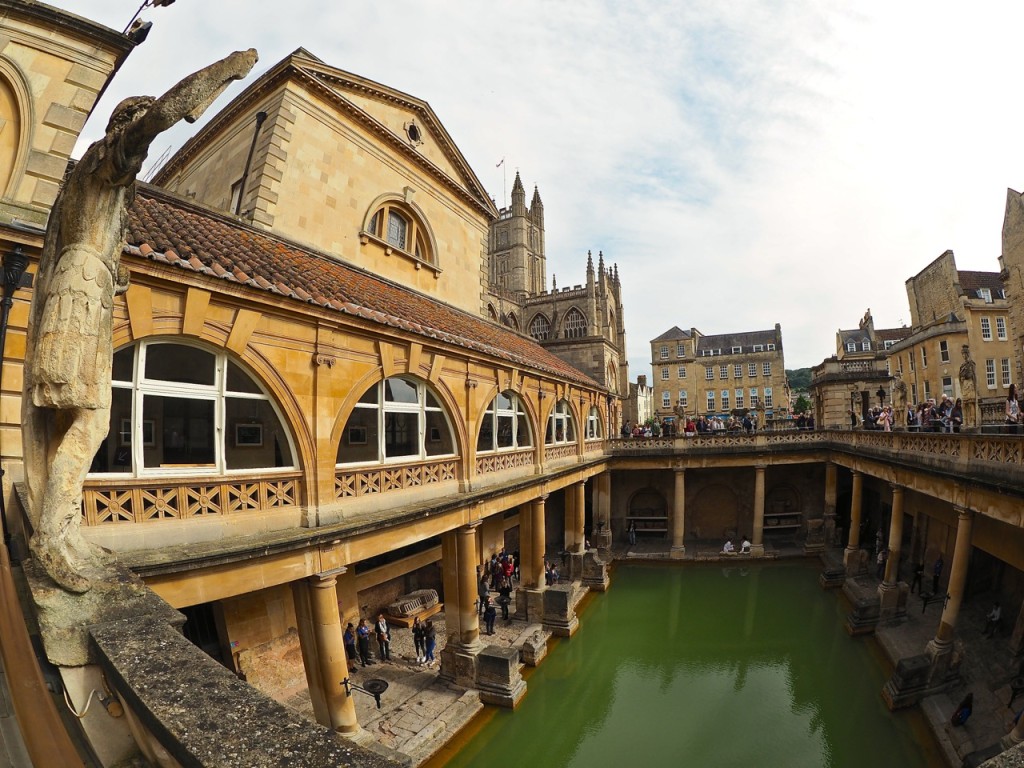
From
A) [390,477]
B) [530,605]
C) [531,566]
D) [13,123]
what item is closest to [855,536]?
[531,566]

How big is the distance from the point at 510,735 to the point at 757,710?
6.19 metres

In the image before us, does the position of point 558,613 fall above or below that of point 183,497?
below

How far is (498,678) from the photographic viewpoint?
12.2 m

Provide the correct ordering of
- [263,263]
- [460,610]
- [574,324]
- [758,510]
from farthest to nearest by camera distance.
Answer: [574,324] < [758,510] < [460,610] < [263,263]

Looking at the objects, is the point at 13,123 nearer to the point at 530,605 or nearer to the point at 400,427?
the point at 400,427

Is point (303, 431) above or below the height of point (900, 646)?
above

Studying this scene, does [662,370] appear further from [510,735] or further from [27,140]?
[27,140]

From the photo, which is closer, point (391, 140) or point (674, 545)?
point (391, 140)

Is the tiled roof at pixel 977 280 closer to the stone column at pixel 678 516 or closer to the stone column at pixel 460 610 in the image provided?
the stone column at pixel 678 516

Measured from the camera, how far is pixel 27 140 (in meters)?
7.34

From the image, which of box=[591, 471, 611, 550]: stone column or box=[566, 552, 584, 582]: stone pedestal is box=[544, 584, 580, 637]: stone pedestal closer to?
box=[566, 552, 584, 582]: stone pedestal

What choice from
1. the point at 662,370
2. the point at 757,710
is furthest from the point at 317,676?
the point at 662,370

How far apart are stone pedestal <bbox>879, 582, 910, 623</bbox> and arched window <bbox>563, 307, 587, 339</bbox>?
30634 millimetres

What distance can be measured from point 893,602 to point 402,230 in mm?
20243
